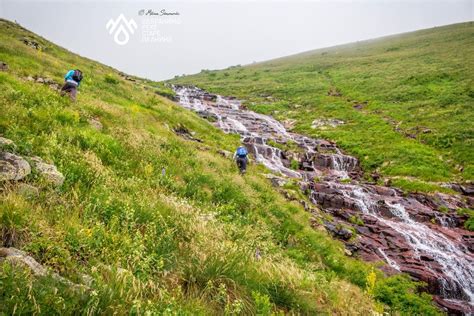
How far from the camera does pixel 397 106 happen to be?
140 feet

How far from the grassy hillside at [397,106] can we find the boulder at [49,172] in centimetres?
2359

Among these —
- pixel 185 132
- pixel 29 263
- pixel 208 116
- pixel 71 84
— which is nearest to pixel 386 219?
pixel 185 132

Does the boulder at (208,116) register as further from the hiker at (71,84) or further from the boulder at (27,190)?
the boulder at (27,190)

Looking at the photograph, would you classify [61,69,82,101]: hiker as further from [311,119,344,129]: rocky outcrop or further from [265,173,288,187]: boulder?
[311,119,344,129]: rocky outcrop

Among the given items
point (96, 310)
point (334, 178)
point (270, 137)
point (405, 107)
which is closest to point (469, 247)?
point (334, 178)

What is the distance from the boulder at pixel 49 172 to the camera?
5.42 m

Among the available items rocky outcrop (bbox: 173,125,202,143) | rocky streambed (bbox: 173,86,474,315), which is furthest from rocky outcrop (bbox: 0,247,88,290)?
rocky outcrop (bbox: 173,125,202,143)

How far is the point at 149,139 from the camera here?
13180 millimetres

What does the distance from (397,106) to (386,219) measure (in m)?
29.2

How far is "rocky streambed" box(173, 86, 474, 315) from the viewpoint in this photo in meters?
13.0

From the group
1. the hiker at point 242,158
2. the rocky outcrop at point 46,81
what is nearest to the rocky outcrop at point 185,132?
the hiker at point 242,158

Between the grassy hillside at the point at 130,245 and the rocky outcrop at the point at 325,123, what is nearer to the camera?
the grassy hillside at the point at 130,245

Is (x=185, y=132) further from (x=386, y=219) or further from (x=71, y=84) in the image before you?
(x=386, y=219)

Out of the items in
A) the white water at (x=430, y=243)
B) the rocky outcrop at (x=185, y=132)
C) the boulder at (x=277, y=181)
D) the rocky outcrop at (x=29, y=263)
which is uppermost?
the rocky outcrop at (x=29, y=263)
